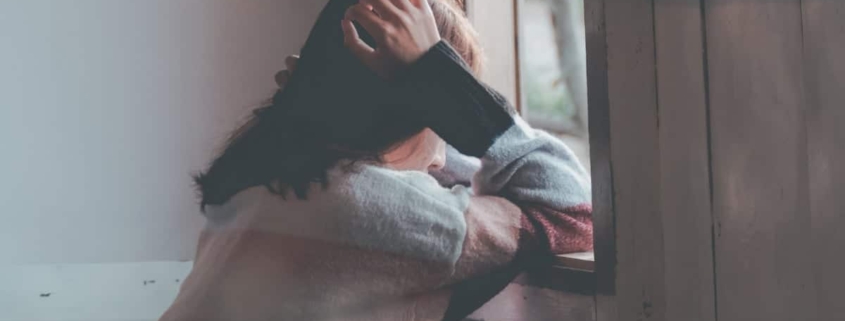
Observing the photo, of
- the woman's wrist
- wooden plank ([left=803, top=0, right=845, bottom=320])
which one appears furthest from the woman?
wooden plank ([left=803, top=0, right=845, bottom=320])

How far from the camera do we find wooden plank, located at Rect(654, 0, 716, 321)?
1.24 feet

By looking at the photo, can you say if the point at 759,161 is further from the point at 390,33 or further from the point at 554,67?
the point at 554,67

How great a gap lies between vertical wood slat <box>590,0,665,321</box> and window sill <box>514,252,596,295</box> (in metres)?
0.07

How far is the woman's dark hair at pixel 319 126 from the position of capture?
1.79 feet

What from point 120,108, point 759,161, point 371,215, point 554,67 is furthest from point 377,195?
point 120,108

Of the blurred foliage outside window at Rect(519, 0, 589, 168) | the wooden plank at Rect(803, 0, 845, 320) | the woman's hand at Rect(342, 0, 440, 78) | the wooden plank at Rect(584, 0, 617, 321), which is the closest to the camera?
the wooden plank at Rect(803, 0, 845, 320)

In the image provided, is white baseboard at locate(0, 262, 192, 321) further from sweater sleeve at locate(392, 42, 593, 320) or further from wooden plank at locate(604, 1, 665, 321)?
wooden plank at locate(604, 1, 665, 321)

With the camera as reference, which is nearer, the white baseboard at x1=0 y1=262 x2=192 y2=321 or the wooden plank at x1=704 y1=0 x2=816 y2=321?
the wooden plank at x1=704 y1=0 x2=816 y2=321

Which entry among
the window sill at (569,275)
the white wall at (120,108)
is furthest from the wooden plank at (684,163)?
the white wall at (120,108)

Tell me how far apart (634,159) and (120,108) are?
89cm

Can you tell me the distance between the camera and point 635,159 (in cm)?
42

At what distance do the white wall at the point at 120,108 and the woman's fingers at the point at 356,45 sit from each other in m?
0.53

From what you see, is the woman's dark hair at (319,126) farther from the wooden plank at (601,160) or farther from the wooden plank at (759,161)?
the wooden plank at (759,161)

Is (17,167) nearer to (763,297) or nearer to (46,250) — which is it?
(46,250)
